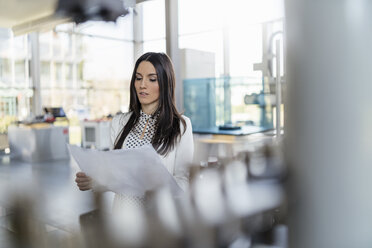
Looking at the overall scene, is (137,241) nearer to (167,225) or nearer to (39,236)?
(167,225)

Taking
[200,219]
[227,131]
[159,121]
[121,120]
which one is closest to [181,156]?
[159,121]

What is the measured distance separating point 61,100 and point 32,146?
11.1ft

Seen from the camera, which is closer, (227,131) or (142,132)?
(142,132)

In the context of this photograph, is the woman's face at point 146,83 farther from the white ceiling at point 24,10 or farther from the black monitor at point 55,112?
the black monitor at point 55,112

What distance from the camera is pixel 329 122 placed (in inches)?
11.9

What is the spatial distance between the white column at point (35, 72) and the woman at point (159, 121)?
7924mm

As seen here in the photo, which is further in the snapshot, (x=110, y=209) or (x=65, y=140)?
(x=65, y=140)

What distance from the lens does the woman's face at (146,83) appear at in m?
0.90

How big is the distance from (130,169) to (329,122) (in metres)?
0.39

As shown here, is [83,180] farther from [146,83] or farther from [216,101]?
[216,101]

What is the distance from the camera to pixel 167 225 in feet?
1.46

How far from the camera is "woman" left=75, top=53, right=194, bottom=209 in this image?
907 millimetres

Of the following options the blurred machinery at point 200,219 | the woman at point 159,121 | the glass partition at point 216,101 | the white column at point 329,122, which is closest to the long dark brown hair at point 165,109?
the woman at point 159,121

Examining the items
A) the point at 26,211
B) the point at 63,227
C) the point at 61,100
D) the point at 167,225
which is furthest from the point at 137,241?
the point at 61,100
